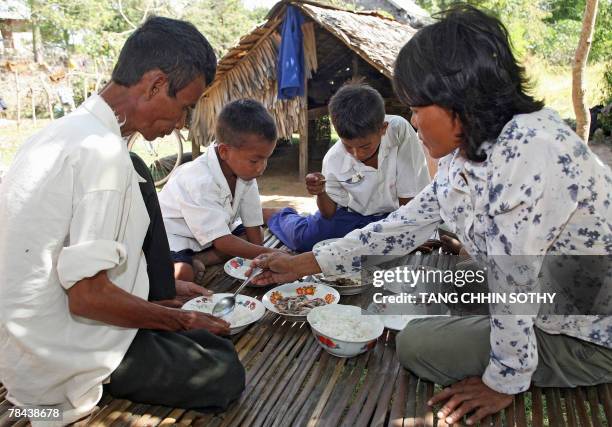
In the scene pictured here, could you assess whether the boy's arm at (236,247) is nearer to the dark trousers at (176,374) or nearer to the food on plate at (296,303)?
the food on plate at (296,303)

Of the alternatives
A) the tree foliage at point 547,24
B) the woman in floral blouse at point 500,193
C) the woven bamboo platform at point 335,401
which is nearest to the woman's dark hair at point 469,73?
the woman in floral blouse at point 500,193

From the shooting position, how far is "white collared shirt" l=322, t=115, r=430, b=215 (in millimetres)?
3139

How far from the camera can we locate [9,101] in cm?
1232

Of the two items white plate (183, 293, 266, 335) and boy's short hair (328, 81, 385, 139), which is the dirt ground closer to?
boy's short hair (328, 81, 385, 139)

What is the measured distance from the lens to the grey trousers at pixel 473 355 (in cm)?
159

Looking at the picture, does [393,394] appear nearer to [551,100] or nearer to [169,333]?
[169,333]

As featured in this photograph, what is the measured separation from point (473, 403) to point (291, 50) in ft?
18.7

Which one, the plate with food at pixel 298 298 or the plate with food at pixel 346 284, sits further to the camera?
the plate with food at pixel 346 284

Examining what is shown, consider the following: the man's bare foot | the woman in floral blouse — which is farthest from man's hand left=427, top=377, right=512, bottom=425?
the man's bare foot

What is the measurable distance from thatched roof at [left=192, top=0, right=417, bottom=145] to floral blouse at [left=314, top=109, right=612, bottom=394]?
15.8ft

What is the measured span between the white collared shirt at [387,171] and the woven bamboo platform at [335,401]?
1.42 metres

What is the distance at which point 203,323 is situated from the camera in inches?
69.9

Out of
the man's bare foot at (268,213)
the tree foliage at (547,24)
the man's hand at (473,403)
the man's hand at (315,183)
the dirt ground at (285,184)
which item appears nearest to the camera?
the man's hand at (473,403)

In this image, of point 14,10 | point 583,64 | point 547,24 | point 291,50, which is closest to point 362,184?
point 291,50
